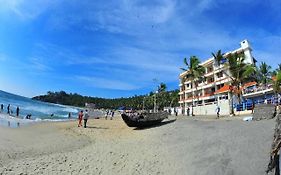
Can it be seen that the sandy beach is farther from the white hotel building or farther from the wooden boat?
the white hotel building

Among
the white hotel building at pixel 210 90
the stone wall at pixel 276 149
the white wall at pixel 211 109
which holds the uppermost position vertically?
the white hotel building at pixel 210 90

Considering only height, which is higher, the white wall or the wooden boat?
the white wall

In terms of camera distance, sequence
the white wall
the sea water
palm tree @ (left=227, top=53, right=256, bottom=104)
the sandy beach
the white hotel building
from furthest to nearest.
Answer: the white hotel building → the white wall → palm tree @ (left=227, top=53, right=256, bottom=104) → the sea water → the sandy beach

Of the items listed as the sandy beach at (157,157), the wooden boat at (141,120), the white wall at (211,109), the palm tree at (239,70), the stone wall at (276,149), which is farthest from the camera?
the white wall at (211,109)

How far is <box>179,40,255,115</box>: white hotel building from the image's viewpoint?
52444 millimetres

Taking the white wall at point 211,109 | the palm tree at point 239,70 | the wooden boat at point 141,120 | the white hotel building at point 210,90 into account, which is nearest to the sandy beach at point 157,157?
the wooden boat at point 141,120

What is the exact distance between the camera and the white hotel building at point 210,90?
5244cm

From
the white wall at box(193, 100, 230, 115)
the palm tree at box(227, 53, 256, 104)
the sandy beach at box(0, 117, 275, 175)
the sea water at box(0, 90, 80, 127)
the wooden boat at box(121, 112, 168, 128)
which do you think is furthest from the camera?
the white wall at box(193, 100, 230, 115)

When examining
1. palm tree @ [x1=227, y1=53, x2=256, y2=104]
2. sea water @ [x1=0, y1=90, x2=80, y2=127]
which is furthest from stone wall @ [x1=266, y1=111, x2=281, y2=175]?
palm tree @ [x1=227, y1=53, x2=256, y2=104]

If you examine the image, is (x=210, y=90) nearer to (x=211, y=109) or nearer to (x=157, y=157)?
(x=211, y=109)

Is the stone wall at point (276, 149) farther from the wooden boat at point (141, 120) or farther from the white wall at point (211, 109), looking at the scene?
the white wall at point (211, 109)

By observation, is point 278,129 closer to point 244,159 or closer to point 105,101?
point 244,159

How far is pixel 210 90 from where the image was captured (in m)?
67.6

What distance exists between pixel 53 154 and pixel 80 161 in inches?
100
